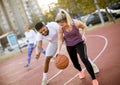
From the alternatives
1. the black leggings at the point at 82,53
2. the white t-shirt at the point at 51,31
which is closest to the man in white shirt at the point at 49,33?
the white t-shirt at the point at 51,31

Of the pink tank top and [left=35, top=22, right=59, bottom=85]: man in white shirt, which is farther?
[left=35, top=22, right=59, bottom=85]: man in white shirt

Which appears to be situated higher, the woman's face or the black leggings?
the woman's face

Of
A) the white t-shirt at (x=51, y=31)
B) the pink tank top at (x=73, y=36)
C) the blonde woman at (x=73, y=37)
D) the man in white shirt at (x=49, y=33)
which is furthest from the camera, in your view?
the white t-shirt at (x=51, y=31)

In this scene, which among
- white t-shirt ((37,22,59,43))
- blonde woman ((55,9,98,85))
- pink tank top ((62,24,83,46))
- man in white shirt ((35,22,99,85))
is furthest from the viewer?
white t-shirt ((37,22,59,43))

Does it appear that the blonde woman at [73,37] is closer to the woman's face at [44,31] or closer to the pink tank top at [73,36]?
the pink tank top at [73,36]

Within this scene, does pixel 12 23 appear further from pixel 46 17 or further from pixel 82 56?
pixel 82 56

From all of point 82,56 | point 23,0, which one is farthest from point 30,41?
point 23,0

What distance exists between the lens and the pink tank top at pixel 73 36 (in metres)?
7.16

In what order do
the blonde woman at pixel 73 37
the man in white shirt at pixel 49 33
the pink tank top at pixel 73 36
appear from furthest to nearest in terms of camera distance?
the man in white shirt at pixel 49 33, the pink tank top at pixel 73 36, the blonde woman at pixel 73 37

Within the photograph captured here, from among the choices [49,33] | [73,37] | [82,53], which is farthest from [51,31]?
[82,53]

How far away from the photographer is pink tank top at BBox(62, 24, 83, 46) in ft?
23.5

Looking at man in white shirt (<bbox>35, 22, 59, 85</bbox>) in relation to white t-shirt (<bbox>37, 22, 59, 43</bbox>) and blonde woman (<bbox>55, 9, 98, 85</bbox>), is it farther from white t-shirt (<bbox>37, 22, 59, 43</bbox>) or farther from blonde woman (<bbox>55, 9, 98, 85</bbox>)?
blonde woman (<bbox>55, 9, 98, 85</bbox>)

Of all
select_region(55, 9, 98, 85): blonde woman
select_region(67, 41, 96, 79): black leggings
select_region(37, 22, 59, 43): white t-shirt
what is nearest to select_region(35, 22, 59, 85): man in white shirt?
select_region(37, 22, 59, 43): white t-shirt

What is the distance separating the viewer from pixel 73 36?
728cm
